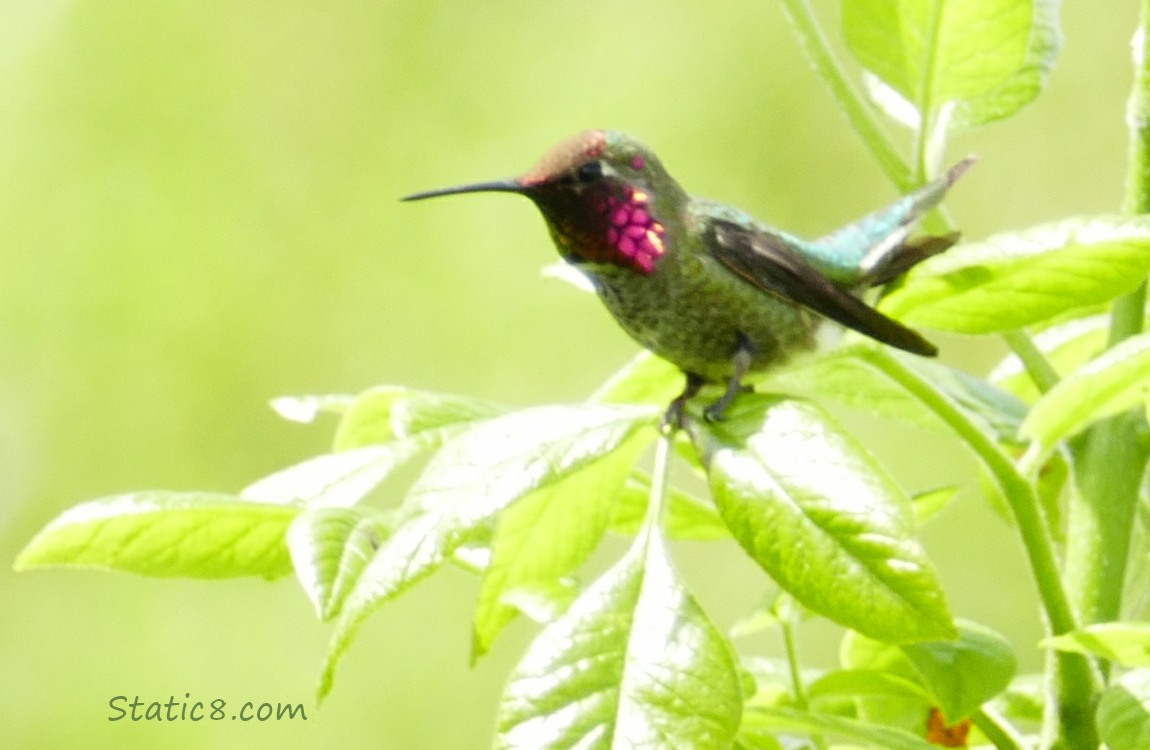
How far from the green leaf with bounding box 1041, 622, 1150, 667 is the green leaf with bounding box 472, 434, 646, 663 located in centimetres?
32

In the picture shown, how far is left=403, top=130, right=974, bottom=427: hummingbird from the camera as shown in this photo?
1299mm

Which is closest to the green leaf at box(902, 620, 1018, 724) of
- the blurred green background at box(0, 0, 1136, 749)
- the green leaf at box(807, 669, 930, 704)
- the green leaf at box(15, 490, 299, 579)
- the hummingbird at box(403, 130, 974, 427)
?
the green leaf at box(807, 669, 930, 704)

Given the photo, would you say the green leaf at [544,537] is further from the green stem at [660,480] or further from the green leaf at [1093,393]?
the green leaf at [1093,393]

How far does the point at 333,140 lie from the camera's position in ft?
19.9

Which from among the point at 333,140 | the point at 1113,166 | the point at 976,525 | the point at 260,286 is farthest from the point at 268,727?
the point at 1113,166

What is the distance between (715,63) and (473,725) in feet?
9.08

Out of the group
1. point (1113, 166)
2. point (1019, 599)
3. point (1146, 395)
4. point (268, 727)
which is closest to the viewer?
point (1146, 395)

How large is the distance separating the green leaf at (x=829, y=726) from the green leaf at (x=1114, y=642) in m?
0.11

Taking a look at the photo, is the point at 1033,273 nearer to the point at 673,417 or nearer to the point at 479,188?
the point at 673,417

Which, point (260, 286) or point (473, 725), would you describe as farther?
point (260, 286)

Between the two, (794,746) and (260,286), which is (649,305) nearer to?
(794,746)

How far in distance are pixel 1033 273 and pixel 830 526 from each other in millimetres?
311

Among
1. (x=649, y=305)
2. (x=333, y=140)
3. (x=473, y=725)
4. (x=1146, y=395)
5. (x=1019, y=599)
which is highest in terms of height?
(x=333, y=140)

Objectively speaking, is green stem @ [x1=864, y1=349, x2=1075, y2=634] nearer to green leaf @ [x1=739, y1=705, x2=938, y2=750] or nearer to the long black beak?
green leaf @ [x1=739, y1=705, x2=938, y2=750]
